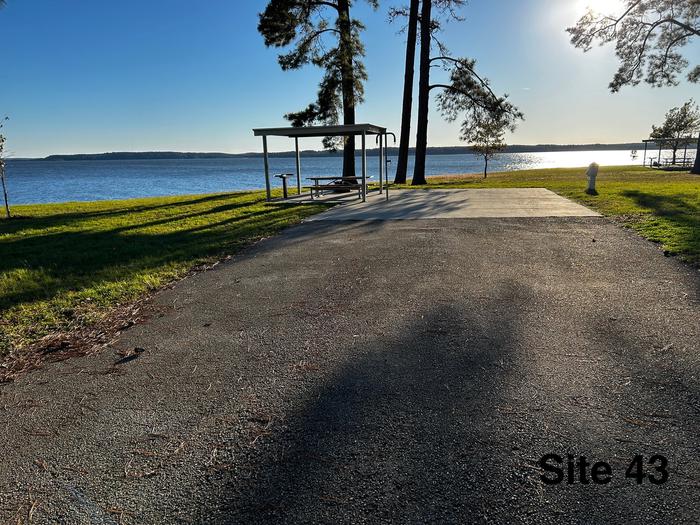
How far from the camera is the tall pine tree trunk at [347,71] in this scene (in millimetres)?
18359

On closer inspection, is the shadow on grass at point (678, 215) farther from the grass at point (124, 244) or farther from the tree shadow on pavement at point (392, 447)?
the tree shadow on pavement at point (392, 447)

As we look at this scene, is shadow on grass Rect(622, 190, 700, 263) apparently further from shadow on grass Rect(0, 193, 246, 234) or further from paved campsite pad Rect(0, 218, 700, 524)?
shadow on grass Rect(0, 193, 246, 234)

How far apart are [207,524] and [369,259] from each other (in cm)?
458

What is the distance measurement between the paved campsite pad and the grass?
0.95 meters

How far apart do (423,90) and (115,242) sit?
699 inches

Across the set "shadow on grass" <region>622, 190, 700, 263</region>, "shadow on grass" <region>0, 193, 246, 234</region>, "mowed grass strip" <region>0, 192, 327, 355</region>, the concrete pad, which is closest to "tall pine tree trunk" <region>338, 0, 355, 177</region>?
the concrete pad

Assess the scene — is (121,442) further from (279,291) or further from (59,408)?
(279,291)

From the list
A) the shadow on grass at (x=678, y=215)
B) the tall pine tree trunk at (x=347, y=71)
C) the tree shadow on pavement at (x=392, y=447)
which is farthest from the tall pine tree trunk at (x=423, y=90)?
the tree shadow on pavement at (x=392, y=447)

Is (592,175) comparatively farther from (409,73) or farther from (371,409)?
(371,409)

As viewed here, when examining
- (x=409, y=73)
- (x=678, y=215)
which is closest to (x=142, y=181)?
(x=409, y=73)

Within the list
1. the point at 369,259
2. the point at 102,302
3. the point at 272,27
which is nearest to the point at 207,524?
the point at 102,302

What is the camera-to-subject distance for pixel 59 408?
257cm

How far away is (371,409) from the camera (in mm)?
2447

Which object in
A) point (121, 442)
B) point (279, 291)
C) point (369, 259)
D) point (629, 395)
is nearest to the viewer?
point (121, 442)
